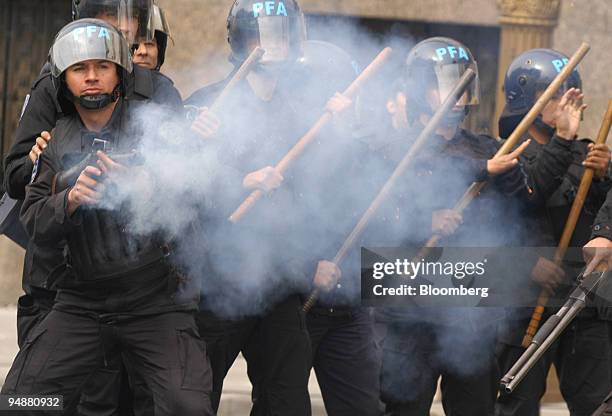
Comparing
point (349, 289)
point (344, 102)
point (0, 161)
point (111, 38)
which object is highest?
point (111, 38)

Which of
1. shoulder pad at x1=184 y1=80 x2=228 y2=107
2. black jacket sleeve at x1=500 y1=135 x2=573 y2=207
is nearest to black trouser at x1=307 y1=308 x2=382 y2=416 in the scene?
black jacket sleeve at x1=500 y1=135 x2=573 y2=207

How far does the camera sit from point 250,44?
616 centimetres

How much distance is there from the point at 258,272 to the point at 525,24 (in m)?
3.56

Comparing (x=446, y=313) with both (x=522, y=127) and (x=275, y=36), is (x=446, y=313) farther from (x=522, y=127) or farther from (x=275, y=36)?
(x=275, y=36)

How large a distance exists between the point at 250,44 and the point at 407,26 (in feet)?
11.7

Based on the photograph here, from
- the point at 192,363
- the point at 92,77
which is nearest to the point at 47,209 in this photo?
the point at 92,77

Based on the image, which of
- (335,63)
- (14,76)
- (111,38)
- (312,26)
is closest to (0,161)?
(14,76)

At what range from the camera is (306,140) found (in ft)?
19.9

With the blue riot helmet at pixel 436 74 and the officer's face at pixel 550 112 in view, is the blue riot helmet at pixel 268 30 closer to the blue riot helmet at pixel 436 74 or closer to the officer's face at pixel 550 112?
the blue riot helmet at pixel 436 74

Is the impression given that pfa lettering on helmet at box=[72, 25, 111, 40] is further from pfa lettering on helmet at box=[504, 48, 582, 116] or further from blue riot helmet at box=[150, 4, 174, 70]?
pfa lettering on helmet at box=[504, 48, 582, 116]

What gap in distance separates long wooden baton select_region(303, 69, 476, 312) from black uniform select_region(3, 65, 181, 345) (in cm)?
113

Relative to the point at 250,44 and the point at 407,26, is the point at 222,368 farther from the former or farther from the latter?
the point at 407,26

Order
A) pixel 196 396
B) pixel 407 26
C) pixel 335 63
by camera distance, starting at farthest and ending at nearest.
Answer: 1. pixel 407 26
2. pixel 335 63
3. pixel 196 396

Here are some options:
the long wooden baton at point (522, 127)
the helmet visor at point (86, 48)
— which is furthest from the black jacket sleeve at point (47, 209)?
the long wooden baton at point (522, 127)
